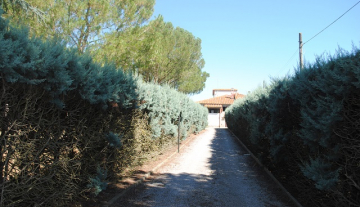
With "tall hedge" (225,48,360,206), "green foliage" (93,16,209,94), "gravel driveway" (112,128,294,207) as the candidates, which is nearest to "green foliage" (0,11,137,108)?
"green foliage" (93,16,209,94)

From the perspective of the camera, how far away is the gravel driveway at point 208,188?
16.5 feet

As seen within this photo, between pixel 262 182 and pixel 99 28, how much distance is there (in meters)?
10.4

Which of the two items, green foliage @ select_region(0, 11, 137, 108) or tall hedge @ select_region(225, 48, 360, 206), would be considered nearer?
green foliage @ select_region(0, 11, 137, 108)

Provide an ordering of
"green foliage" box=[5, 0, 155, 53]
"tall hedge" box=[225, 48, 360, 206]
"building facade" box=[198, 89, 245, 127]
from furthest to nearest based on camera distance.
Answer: "building facade" box=[198, 89, 245, 127] → "green foliage" box=[5, 0, 155, 53] → "tall hedge" box=[225, 48, 360, 206]

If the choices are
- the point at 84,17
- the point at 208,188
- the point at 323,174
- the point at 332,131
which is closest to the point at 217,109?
the point at 84,17

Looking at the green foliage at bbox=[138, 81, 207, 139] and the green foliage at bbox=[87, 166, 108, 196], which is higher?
the green foliage at bbox=[138, 81, 207, 139]

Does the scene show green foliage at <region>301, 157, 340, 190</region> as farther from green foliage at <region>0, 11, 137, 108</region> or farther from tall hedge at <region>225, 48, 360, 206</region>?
green foliage at <region>0, 11, 137, 108</region>

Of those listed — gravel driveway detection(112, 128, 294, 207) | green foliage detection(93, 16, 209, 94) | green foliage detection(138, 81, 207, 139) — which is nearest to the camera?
gravel driveway detection(112, 128, 294, 207)

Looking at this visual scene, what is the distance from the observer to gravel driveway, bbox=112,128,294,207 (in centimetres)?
504

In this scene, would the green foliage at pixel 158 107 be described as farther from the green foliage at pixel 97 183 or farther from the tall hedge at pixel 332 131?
the tall hedge at pixel 332 131

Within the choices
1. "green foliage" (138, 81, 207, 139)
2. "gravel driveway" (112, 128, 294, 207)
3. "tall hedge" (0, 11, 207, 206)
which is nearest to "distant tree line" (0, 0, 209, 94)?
"green foliage" (138, 81, 207, 139)

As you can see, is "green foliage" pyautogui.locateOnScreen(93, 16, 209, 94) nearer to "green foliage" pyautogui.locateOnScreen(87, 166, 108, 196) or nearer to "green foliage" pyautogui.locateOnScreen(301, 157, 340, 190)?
"green foliage" pyautogui.locateOnScreen(87, 166, 108, 196)

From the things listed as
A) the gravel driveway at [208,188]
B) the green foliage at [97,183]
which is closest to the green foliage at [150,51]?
the green foliage at [97,183]

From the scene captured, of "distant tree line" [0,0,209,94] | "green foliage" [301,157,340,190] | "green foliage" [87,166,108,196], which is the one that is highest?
"distant tree line" [0,0,209,94]
